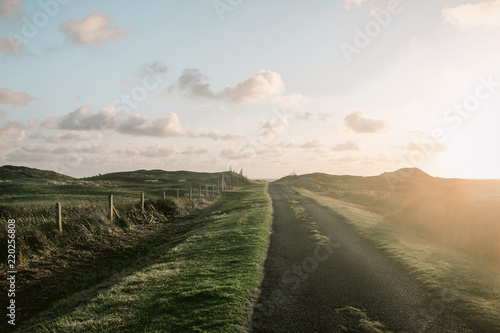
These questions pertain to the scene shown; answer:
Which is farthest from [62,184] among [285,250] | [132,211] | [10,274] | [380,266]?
[380,266]

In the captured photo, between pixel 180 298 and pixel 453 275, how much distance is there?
33.5 feet

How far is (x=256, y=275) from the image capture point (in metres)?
11.8

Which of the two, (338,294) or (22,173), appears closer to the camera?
(338,294)

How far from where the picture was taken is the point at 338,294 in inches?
397

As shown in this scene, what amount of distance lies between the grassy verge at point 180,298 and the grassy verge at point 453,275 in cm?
619

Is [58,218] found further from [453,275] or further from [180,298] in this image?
[453,275]

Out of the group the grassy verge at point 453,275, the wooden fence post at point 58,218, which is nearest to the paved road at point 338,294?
the grassy verge at point 453,275

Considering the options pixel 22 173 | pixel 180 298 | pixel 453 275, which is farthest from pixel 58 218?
pixel 22 173

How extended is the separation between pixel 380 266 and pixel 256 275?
5444mm

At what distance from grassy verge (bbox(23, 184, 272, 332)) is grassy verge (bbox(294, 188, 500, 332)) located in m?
6.19

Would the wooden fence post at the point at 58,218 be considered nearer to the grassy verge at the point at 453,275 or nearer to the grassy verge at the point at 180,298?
the grassy verge at the point at 180,298

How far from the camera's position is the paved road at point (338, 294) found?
8.09 metres

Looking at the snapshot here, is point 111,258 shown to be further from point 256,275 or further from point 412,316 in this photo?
point 412,316

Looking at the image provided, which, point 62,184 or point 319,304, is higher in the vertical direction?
point 62,184
